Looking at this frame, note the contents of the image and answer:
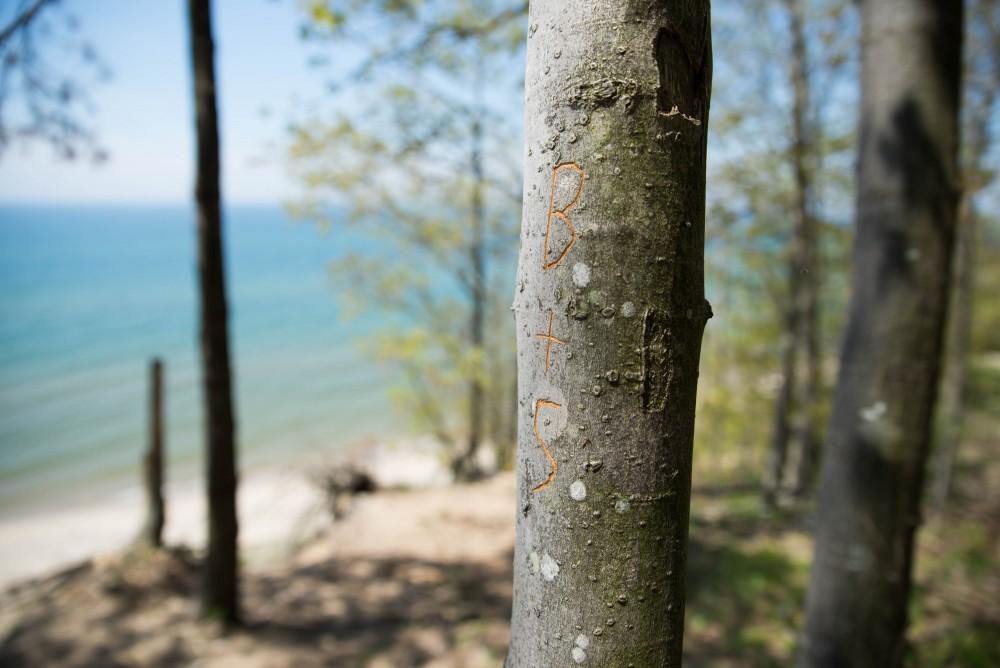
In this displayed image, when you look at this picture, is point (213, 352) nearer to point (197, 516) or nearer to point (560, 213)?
point (560, 213)

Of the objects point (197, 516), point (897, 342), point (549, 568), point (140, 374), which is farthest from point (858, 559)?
point (140, 374)

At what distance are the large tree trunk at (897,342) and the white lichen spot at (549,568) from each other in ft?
6.61

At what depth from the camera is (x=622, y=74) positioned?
0.91 m

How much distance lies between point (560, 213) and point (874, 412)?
213 cm

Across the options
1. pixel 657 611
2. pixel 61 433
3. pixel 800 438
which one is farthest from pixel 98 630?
pixel 61 433

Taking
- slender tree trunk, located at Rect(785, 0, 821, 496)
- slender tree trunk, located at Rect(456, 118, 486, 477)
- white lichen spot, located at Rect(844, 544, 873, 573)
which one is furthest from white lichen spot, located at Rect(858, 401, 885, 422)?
slender tree trunk, located at Rect(456, 118, 486, 477)

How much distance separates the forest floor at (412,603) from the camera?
405 cm

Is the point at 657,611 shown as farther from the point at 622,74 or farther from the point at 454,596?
the point at 454,596

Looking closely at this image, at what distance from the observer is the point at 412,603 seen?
4848mm

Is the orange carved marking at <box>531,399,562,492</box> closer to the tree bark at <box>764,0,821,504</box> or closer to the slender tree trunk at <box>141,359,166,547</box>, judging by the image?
the slender tree trunk at <box>141,359,166,547</box>

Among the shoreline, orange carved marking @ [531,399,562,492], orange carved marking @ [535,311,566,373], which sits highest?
orange carved marking @ [535,311,566,373]

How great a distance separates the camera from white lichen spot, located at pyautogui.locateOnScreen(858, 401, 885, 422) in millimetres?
2432

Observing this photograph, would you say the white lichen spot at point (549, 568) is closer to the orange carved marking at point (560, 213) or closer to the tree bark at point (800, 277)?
the orange carved marking at point (560, 213)

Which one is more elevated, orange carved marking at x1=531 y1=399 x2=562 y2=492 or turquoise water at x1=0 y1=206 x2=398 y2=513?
orange carved marking at x1=531 y1=399 x2=562 y2=492
